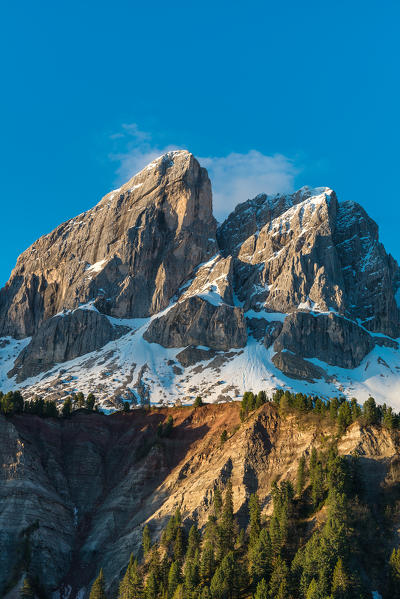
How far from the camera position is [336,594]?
64125 mm

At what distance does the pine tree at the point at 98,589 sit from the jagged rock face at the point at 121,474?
82.7 inches

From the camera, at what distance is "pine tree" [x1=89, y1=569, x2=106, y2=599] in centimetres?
7712

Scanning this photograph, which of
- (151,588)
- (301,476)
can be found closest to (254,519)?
(301,476)

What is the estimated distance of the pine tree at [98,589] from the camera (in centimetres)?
7712

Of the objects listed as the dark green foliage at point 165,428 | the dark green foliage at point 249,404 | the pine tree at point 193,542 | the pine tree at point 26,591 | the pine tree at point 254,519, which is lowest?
the pine tree at point 26,591

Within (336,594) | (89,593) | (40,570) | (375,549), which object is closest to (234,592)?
(336,594)

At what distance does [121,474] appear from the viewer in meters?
106

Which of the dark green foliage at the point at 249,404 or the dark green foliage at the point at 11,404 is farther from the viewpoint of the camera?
the dark green foliage at the point at 11,404

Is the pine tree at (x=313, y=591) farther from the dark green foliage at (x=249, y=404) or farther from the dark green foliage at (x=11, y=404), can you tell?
the dark green foliage at (x=11, y=404)

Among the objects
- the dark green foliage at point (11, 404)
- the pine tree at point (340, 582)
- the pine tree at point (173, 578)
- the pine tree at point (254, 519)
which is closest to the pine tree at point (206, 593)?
the pine tree at point (173, 578)

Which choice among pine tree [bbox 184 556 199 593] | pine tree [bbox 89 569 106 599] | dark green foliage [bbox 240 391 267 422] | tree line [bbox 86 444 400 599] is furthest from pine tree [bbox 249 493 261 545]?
dark green foliage [bbox 240 391 267 422]

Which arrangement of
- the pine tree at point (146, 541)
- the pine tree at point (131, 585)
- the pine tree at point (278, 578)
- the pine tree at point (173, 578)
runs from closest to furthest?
the pine tree at point (278, 578)
the pine tree at point (173, 578)
the pine tree at point (131, 585)
the pine tree at point (146, 541)

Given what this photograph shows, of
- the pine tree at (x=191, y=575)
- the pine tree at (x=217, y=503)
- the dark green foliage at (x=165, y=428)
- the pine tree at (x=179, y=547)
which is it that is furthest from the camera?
the dark green foliage at (x=165, y=428)

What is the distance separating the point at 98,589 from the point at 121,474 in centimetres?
2959
